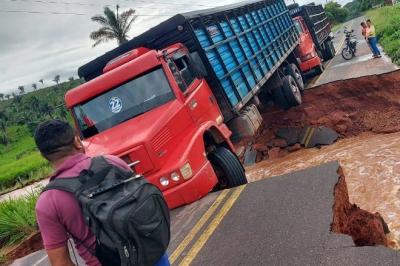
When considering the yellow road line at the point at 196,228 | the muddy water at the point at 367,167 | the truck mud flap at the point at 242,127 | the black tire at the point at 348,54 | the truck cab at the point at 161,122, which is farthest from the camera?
the black tire at the point at 348,54

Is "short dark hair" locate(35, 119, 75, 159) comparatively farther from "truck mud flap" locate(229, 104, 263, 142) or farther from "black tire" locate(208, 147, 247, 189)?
"truck mud flap" locate(229, 104, 263, 142)

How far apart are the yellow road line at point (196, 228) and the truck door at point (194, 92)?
64.1 inches

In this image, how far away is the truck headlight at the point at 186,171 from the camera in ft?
17.6

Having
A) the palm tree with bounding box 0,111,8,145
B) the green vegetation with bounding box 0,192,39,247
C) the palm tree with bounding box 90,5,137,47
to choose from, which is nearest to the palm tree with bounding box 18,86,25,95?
the palm tree with bounding box 0,111,8,145

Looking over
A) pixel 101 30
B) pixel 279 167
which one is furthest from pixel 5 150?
pixel 279 167

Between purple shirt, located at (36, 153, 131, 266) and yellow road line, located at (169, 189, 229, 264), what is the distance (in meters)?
1.95

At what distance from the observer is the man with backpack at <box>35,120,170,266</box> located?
222cm

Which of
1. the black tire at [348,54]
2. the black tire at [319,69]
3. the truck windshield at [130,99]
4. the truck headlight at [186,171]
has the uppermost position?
the truck windshield at [130,99]

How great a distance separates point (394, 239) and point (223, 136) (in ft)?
10.0

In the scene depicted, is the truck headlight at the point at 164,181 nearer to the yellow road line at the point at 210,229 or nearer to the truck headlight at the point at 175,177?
the truck headlight at the point at 175,177

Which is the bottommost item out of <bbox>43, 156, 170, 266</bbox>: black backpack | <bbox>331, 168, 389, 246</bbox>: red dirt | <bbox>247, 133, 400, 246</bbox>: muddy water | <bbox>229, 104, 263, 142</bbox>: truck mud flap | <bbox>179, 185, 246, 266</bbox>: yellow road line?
<bbox>247, 133, 400, 246</bbox>: muddy water

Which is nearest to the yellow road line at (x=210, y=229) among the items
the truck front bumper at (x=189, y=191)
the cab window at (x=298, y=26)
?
the truck front bumper at (x=189, y=191)

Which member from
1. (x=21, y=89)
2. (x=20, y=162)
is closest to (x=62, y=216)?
(x=20, y=162)

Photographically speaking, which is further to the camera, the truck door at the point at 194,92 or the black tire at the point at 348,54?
the black tire at the point at 348,54
